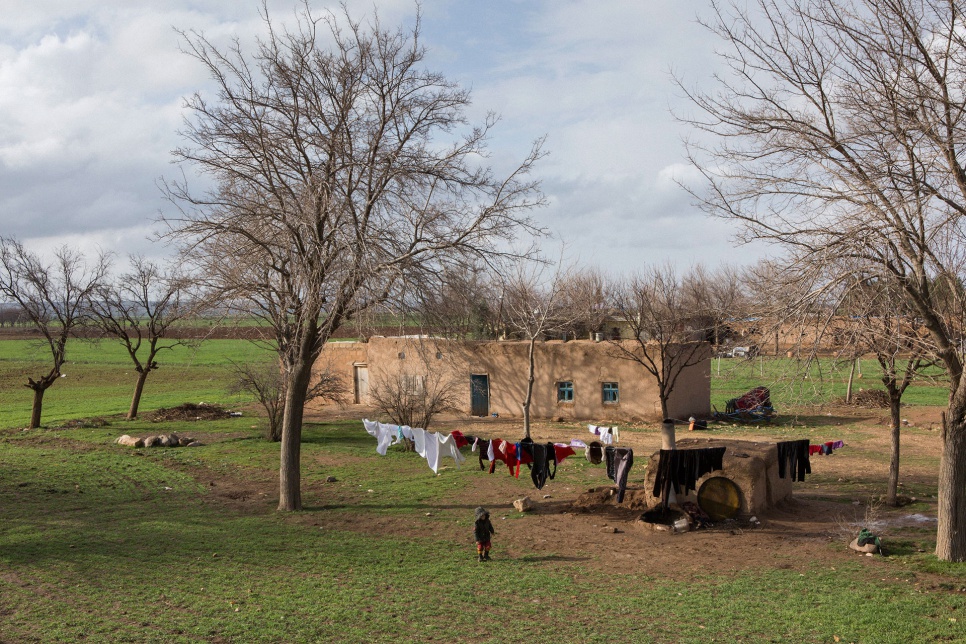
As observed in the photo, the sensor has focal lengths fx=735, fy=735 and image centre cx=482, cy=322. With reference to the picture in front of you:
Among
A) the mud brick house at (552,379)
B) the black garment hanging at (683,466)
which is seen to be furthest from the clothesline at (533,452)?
the mud brick house at (552,379)

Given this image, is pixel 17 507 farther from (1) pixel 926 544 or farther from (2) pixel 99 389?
(2) pixel 99 389

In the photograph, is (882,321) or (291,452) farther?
(291,452)

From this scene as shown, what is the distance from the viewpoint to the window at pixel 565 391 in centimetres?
2926

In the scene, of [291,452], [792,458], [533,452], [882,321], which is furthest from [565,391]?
[882,321]

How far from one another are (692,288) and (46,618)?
163ft

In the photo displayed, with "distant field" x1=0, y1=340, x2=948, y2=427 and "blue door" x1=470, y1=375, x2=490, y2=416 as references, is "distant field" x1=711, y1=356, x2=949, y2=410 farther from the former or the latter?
"blue door" x1=470, y1=375, x2=490, y2=416

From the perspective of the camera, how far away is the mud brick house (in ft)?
92.8

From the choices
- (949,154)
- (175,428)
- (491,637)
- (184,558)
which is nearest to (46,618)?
(184,558)

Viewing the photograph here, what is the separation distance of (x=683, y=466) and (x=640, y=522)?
125 cm

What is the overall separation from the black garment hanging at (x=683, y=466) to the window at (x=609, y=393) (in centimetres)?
1530

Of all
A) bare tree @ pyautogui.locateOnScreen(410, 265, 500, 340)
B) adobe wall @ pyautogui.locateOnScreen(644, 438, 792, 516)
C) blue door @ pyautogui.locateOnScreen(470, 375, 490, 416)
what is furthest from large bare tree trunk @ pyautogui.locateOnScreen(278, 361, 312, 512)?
blue door @ pyautogui.locateOnScreen(470, 375, 490, 416)

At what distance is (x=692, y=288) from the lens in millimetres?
53469

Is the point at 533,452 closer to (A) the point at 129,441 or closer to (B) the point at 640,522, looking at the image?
(B) the point at 640,522

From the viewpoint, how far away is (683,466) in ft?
42.8
